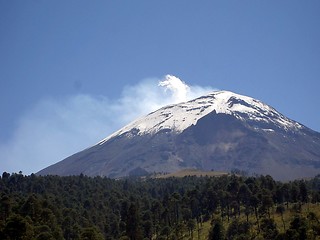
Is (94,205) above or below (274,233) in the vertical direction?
above

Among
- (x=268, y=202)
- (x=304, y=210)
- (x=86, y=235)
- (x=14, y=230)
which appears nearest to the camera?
(x=14, y=230)

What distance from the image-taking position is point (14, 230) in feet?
333

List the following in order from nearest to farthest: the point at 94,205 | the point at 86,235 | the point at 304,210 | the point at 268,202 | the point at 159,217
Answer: the point at 86,235 < the point at 268,202 < the point at 304,210 < the point at 159,217 < the point at 94,205

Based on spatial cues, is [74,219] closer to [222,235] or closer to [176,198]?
[176,198]

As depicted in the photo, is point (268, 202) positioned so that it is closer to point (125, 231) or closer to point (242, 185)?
point (242, 185)

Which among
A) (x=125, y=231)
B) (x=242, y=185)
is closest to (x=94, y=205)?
(x=125, y=231)

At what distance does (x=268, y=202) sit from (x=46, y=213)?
66.0 meters

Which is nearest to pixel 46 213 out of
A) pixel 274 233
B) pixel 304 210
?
pixel 274 233

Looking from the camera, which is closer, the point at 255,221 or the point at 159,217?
the point at 255,221

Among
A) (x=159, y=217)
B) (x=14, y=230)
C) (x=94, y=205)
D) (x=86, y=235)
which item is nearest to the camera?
(x=14, y=230)

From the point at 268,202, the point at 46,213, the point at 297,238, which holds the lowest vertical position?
the point at 297,238

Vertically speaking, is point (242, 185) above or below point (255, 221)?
above

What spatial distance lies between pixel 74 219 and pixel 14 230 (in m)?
56.3

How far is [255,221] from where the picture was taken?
149625 millimetres
